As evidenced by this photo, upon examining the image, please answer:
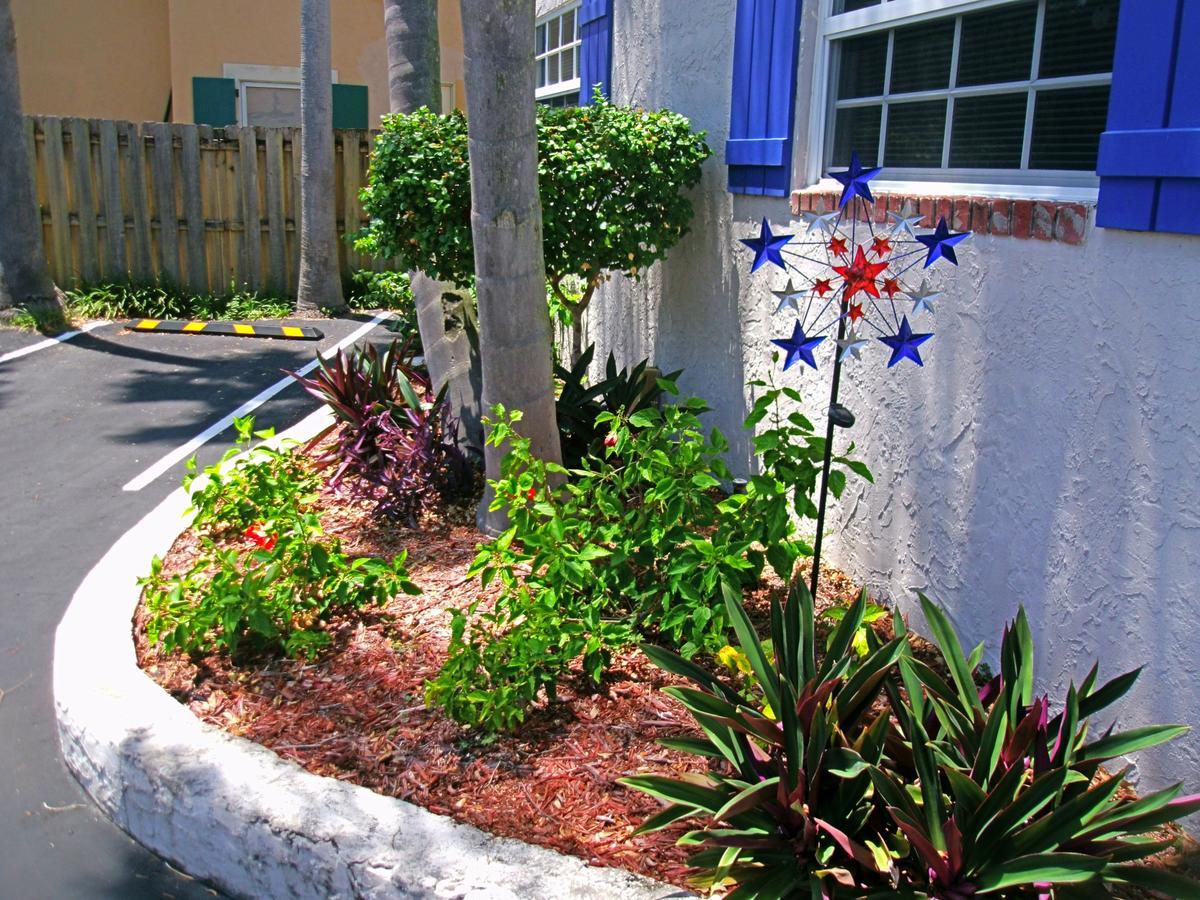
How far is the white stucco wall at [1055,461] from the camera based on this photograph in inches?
116

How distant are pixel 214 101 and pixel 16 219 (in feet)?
17.4

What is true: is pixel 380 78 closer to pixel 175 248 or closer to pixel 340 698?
pixel 175 248

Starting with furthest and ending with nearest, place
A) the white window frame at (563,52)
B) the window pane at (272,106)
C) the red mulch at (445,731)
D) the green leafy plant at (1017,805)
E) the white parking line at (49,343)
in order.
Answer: the window pane at (272,106) < the white parking line at (49,343) < the white window frame at (563,52) < the red mulch at (445,731) < the green leafy plant at (1017,805)

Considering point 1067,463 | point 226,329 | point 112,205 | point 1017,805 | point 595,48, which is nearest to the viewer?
point 1017,805

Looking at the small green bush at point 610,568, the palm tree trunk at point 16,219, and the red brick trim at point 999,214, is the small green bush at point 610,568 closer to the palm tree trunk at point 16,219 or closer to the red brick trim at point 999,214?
the red brick trim at point 999,214

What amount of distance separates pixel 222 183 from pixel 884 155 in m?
10.3

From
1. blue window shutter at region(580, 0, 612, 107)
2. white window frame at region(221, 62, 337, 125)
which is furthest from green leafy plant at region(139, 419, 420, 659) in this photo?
white window frame at region(221, 62, 337, 125)

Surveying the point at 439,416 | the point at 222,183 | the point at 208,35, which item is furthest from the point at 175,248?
the point at 439,416

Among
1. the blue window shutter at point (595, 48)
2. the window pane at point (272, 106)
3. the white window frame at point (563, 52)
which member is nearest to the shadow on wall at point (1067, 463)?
the blue window shutter at point (595, 48)

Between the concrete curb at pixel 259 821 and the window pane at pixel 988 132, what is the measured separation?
266 cm

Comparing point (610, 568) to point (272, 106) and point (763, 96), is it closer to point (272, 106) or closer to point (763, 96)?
point (763, 96)

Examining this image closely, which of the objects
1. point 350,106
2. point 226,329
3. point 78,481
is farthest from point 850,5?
point 350,106

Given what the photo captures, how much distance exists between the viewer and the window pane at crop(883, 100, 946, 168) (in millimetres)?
4152

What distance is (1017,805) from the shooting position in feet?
8.07
